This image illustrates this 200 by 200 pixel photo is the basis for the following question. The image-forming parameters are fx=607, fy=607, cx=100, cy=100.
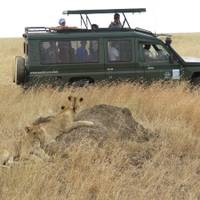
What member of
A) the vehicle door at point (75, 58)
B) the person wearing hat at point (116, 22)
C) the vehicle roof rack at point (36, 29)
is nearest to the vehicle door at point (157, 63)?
the vehicle door at point (75, 58)

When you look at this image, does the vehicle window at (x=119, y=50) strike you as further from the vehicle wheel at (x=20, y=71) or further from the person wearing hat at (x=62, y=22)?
the vehicle wheel at (x=20, y=71)

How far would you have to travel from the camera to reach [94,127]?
7.85 m

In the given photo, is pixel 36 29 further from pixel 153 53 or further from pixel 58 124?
pixel 58 124

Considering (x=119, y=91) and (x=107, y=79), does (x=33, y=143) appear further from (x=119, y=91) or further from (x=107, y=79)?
(x=107, y=79)

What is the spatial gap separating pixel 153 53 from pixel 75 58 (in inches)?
69.2

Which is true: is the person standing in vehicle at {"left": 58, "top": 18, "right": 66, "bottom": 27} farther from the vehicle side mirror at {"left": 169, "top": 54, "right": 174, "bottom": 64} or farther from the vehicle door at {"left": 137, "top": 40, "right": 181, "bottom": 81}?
the vehicle side mirror at {"left": 169, "top": 54, "right": 174, "bottom": 64}

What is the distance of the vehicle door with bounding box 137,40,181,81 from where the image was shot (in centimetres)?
1352

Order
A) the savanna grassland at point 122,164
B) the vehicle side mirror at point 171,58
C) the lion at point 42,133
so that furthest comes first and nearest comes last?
the vehicle side mirror at point 171,58 < the lion at point 42,133 < the savanna grassland at point 122,164

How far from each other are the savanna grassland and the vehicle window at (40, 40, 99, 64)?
262 cm

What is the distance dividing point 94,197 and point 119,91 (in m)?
6.79

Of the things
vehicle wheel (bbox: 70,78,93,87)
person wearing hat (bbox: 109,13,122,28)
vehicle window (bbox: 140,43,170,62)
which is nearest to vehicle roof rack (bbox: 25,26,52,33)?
vehicle wheel (bbox: 70,78,93,87)

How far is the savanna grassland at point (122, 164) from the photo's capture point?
5.41 metres

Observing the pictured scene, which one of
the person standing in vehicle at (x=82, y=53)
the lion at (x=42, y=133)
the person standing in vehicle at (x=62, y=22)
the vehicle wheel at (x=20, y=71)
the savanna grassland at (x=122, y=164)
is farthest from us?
the person standing in vehicle at (x=62, y=22)

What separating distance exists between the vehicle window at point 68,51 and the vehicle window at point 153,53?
105cm
